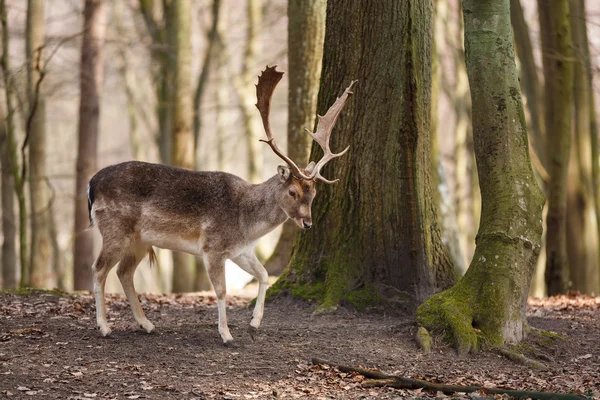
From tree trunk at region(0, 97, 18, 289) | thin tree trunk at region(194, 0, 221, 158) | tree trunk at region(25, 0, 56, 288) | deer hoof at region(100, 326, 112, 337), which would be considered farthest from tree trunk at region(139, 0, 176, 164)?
deer hoof at region(100, 326, 112, 337)

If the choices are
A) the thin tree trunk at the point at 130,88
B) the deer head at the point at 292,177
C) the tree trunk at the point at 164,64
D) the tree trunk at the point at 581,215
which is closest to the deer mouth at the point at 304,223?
the deer head at the point at 292,177

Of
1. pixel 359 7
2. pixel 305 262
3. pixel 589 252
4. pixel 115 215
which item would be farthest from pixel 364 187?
pixel 589 252

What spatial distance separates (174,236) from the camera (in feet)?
28.2

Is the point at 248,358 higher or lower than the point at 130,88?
lower

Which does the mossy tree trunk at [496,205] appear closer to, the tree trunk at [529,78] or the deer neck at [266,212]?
the deer neck at [266,212]

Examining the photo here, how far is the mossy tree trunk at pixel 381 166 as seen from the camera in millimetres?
9688

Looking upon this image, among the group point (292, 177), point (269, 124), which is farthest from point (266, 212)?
point (269, 124)

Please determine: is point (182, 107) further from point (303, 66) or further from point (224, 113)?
point (224, 113)

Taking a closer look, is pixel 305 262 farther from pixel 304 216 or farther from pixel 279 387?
pixel 279 387

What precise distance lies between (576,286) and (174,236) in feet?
35.6

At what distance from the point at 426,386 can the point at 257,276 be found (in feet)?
8.28

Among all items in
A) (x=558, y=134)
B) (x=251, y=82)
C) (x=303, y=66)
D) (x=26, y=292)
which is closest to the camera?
(x=26, y=292)

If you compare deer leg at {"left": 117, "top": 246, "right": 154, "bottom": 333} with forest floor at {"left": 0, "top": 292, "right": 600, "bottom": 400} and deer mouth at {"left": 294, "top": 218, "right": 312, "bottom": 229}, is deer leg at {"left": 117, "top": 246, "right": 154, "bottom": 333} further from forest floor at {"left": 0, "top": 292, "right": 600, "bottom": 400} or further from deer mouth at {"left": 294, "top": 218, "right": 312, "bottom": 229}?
deer mouth at {"left": 294, "top": 218, "right": 312, "bottom": 229}

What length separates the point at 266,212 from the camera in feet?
28.8
